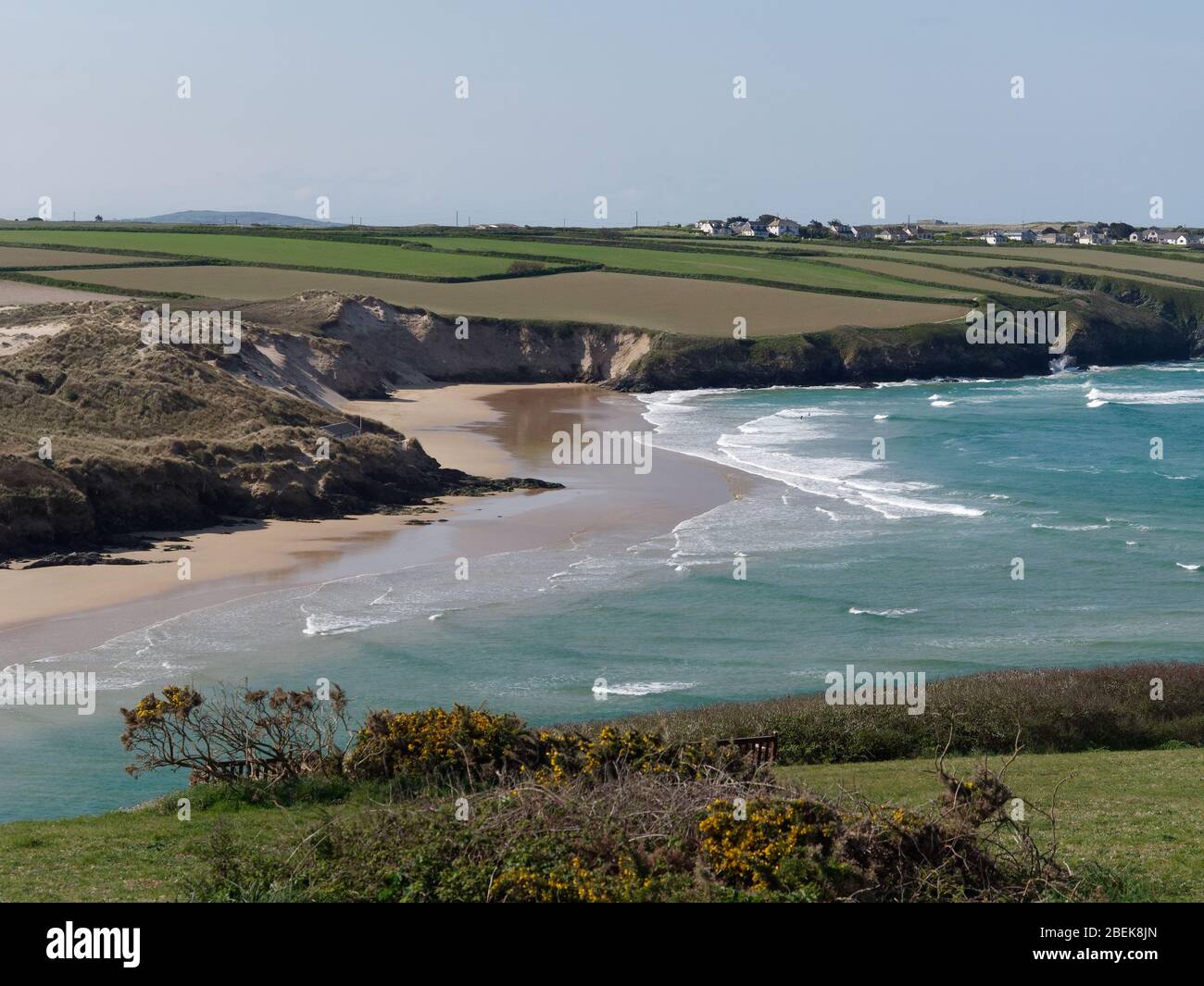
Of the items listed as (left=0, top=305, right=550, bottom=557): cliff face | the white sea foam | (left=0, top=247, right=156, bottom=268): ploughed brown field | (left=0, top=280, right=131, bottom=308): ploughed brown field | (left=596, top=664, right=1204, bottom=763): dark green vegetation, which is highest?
(left=0, top=247, right=156, bottom=268): ploughed brown field

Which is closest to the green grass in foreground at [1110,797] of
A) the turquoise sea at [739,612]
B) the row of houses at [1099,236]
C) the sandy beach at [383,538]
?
the turquoise sea at [739,612]

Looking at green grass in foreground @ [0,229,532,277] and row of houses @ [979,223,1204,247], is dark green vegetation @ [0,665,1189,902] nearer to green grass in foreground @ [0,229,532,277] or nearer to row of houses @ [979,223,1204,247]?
green grass in foreground @ [0,229,532,277]

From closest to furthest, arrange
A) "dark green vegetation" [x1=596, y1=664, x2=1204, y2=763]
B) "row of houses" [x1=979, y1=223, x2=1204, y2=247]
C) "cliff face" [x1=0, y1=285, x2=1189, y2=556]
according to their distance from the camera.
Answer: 1. "dark green vegetation" [x1=596, y1=664, x2=1204, y2=763]
2. "cliff face" [x1=0, y1=285, x2=1189, y2=556]
3. "row of houses" [x1=979, y1=223, x2=1204, y2=247]

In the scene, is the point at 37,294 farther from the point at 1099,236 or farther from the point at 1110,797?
the point at 1099,236

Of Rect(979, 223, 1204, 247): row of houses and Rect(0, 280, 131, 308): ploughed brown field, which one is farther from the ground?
Rect(979, 223, 1204, 247): row of houses

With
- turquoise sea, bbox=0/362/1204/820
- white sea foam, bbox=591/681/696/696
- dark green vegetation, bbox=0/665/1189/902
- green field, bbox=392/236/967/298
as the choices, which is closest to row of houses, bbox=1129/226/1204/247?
green field, bbox=392/236/967/298
